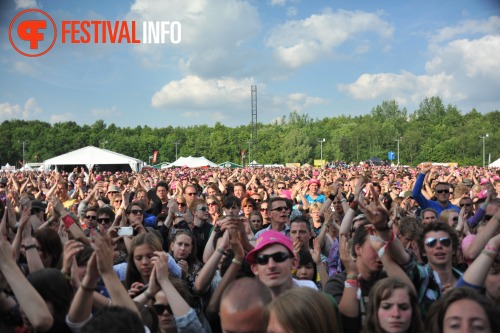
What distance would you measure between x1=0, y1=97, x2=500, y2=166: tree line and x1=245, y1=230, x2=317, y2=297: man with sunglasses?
284 feet

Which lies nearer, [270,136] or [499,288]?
[499,288]

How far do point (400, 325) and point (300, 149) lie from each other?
102 m

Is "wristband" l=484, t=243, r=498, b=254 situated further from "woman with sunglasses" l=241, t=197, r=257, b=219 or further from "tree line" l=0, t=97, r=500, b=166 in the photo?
"tree line" l=0, t=97, r=500, b=166

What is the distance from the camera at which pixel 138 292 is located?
390 centimetres

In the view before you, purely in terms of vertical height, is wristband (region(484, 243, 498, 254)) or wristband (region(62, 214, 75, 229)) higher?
wristband (region(62, 214, 75, 229))

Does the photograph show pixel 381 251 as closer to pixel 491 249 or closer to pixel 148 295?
pixel 491 249

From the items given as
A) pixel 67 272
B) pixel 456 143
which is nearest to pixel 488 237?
pixel 67 272

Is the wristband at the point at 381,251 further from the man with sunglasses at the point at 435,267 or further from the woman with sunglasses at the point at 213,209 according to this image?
the woman with sunglasses at the point at 213,209

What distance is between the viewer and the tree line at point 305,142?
93.4 m

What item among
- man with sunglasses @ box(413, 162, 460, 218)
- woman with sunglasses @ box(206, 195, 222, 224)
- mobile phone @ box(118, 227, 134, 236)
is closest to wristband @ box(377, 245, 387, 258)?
mobile phone @ box(118, 227, 134, 236)

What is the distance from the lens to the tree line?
307 feet

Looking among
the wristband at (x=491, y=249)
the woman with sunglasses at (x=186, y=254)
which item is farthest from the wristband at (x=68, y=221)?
the wristband at (x=491, y=249)

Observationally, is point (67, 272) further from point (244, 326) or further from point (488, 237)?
point (488, 237)

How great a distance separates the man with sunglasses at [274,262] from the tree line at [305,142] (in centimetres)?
8649
